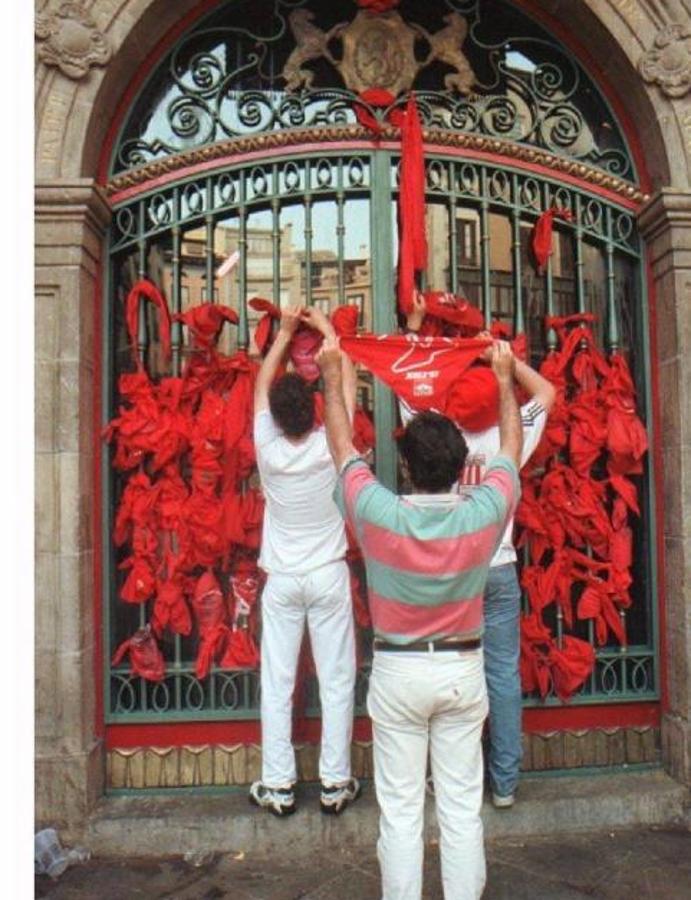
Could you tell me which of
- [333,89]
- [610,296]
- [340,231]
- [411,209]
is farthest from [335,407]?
[333,89]

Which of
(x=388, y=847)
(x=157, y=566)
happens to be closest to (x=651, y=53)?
(x=157, y=566)

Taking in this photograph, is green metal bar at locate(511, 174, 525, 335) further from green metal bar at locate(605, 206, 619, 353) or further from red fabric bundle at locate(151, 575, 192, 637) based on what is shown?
red fabric bundle at locate(151, 575, 192, 637)

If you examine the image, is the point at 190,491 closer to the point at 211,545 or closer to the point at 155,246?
the point at 211,545

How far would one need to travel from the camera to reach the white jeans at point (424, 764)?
2785 millimetres

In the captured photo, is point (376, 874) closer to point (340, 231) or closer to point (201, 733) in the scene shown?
point (201, 733)

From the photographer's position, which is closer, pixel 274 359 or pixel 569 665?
pixel 274 359

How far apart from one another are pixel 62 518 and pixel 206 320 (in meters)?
1.25

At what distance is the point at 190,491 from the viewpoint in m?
4.41

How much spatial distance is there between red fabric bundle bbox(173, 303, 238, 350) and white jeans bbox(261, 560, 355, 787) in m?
1.34

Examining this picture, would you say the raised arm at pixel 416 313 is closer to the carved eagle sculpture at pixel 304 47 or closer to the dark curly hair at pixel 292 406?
the dark curly hair at pixel 292 406

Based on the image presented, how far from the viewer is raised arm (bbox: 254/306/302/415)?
156 inches

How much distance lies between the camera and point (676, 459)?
434cm

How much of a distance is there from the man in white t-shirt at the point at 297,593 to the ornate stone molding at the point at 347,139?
1.16m

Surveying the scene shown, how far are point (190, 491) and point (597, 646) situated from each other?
2.39 m
